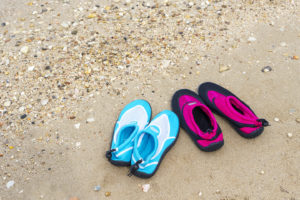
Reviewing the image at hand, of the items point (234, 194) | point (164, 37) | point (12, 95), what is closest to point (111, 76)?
point (164, 37)

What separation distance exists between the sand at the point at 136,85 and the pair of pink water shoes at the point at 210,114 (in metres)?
0.11

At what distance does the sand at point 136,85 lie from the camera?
2676 mm

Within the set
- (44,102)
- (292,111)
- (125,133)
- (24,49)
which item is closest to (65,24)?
(24,49)

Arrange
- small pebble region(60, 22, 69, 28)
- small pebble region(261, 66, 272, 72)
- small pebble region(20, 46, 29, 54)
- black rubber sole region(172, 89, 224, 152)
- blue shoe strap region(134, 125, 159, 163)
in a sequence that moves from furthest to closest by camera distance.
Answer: small pebble region(60, 22, 69, 28) → small pebble region(20, 46, 29, 54) → small pebble region(261, 66, 272, 72) → black rubber sole region(172, 89, 224, 152) → blue shoe strap region(134, 125, 159, 163)

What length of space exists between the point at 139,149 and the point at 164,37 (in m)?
1.64

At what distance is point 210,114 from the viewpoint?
2.81 metres

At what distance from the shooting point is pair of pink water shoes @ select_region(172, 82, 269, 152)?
2.74 m

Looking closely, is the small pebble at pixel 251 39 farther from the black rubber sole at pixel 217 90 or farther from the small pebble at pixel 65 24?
the small pebble at pixel 65 24

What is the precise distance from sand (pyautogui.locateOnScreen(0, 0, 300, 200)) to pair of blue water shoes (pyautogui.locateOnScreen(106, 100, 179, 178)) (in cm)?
11

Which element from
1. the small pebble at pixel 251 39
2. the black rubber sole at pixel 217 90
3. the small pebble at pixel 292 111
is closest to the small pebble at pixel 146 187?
the black rubber sole at pixel 217 90

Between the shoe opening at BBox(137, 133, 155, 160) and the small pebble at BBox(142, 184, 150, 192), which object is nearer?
the small pebble at BBox(142, 184, 150, 192)

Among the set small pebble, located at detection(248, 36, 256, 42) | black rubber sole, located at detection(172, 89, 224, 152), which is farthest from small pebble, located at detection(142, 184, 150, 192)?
small pebble, located at detection(248, 36, 256, 42)

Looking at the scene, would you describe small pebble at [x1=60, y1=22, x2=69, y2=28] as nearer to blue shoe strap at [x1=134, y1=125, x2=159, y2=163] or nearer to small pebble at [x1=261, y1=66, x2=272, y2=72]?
blue shoe strap at [x1=134, y1=125, x2=159, y2=163]

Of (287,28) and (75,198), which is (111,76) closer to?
(75,198)
